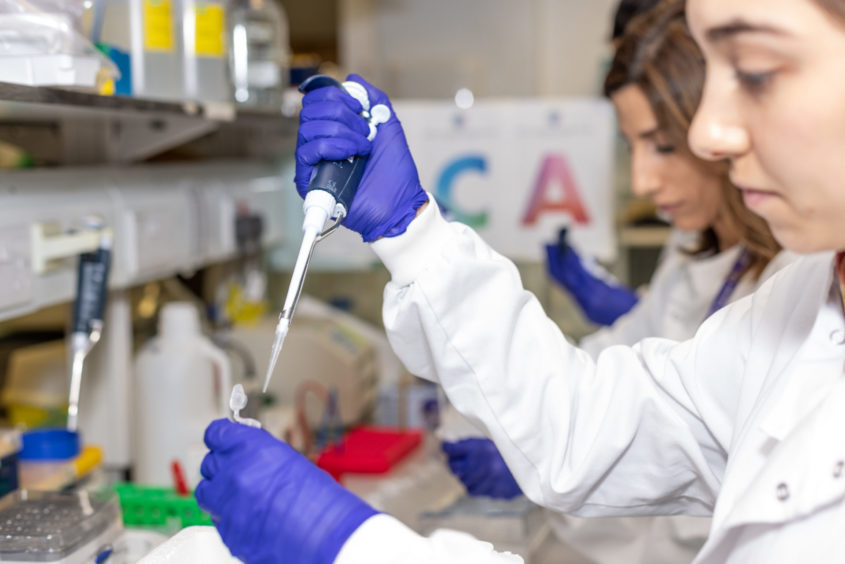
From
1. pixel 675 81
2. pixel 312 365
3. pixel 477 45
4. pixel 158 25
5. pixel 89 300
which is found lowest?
pixel 312 365

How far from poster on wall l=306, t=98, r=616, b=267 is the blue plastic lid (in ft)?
4.11

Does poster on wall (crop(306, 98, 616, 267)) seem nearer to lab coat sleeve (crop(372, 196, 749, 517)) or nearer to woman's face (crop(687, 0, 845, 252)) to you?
lab coat sleeve (crop(372, 196, 749, 517))

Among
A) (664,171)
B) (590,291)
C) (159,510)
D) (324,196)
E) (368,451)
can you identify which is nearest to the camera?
(324,196)

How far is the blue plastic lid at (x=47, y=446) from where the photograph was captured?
4.98 feet

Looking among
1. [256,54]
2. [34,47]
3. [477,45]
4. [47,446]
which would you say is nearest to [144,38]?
[34,47]

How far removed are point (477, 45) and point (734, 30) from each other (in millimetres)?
3304

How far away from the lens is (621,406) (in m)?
1.17

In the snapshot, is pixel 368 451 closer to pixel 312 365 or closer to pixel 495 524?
pixel 312 365

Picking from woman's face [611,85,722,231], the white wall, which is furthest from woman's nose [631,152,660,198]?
the white wall

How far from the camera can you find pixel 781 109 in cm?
82

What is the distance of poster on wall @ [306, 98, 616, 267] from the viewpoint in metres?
2.67

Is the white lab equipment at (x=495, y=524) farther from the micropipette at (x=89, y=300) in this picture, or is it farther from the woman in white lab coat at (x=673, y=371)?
the micropipette at (x=89, y=300)

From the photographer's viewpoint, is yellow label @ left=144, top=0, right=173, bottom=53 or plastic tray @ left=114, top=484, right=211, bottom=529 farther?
yellow label @ left=144, top=0, right=173, bottom=53

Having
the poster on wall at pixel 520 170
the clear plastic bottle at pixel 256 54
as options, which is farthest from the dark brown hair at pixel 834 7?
the poster on wall at pixel 520 170
